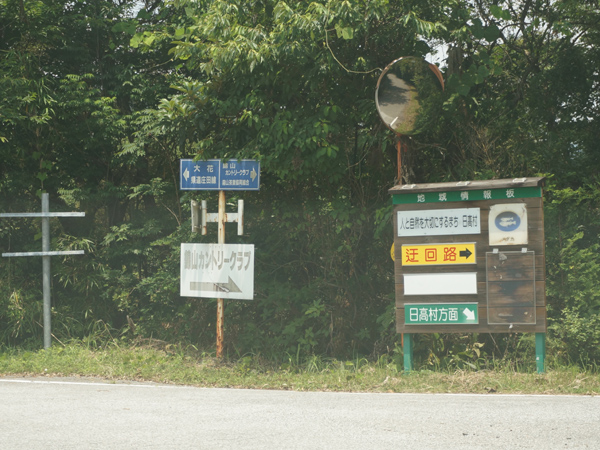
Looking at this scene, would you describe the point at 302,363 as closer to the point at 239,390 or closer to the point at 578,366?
the point at 239,390

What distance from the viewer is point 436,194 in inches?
311

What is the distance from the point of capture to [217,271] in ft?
29.4

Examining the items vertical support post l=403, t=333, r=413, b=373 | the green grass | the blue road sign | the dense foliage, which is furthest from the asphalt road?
the blue road sign

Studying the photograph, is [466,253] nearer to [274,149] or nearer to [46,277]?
[274,149]

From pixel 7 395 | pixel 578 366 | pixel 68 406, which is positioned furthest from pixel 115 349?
pixel 578 366

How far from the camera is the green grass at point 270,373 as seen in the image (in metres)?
7.09

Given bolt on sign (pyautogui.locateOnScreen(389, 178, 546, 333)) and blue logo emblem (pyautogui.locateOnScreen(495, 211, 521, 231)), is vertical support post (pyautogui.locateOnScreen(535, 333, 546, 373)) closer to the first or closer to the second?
bolt on sign (pyautogui.locateOnScreen(389, 178, 546, 333))

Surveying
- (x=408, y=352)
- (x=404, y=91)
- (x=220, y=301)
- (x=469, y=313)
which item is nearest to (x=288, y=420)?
(x=408, y=352)

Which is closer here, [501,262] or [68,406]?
[68,406]

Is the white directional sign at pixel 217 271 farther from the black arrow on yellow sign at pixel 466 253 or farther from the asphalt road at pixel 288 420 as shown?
the black arrow on yellow sign at pixel 466 253

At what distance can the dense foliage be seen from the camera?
8453mm

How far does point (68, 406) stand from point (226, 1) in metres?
5.42

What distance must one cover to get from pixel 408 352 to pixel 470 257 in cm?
137

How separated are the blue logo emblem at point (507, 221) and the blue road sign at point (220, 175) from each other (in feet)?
10.4
